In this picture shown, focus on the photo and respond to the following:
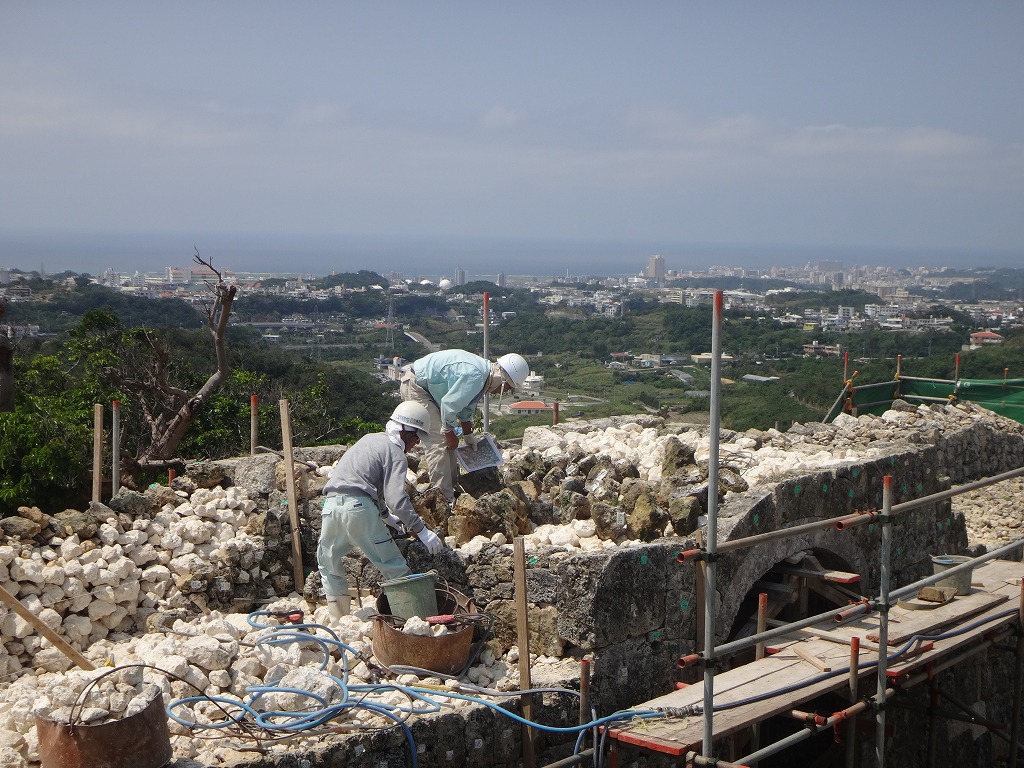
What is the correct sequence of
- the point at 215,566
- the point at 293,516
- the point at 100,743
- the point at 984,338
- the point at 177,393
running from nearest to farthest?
1. the point at 100,743
2. the point at 215,566
3. the point at 293,516
4. the point at 177,393
5. the point at 984,338

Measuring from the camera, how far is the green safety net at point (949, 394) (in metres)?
18.3

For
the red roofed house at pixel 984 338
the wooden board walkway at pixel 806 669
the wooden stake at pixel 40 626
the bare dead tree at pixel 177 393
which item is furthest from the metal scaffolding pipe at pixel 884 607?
the red roofed house at pixel 984 338

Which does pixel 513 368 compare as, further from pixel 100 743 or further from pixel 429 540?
pixel 100 743

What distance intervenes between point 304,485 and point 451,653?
247cm

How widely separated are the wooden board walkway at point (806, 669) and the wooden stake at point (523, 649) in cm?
53

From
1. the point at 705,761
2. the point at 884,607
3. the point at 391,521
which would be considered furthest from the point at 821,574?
the point at 391,521

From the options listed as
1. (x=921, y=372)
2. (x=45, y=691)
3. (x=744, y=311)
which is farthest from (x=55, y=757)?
(x=744, y=311)

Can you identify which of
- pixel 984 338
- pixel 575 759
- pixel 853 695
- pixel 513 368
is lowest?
pixel 575 759

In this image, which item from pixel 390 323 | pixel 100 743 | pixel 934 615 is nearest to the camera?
pixel 100 743

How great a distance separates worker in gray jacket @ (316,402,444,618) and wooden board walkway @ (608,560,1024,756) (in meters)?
1.94

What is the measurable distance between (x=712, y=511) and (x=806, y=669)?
2.43 meters

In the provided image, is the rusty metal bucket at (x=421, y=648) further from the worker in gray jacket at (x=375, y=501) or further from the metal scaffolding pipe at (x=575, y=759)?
the metal scaffolding pipe at (x=575, y=759)

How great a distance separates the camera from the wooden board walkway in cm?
638

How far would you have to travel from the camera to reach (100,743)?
5.09m
